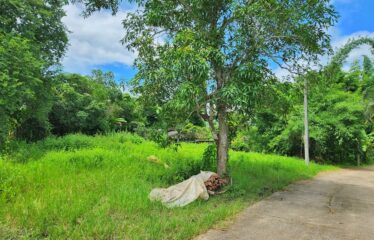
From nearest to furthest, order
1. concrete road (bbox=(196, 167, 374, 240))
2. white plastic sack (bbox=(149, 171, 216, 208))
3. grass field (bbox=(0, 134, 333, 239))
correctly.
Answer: grass field (bbox=(0, 134, 333, 239)) → concrete road (bbox=(196, 167, 374, 240)) → white plastic sack (bbox=(149, 171, 216, 208))

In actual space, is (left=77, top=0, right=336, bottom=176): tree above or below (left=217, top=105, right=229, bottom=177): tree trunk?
above

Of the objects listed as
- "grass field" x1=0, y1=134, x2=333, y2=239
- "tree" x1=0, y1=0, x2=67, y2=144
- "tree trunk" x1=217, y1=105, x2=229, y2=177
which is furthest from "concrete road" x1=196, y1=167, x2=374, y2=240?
"tree" x1=0, y1=0, x2=67, y2=144

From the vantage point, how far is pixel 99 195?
21.5ft

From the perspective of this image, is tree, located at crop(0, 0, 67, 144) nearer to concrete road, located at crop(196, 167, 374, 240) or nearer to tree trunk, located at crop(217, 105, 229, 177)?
tree trunk, located at crop(217, 105, 229, 177)

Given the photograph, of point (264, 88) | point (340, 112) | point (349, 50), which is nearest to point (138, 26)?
point (264, 88)

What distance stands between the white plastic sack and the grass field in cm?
19

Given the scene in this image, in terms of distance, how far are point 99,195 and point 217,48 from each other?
4073 millimetres

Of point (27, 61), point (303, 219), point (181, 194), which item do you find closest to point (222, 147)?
point (181, 194)

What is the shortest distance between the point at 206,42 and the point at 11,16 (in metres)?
6.73

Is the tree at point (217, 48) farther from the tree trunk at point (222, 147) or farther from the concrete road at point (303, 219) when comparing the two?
the concrete road at point (303, 219)

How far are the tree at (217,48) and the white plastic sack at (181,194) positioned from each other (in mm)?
1602

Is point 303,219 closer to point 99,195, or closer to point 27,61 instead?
point 99,195

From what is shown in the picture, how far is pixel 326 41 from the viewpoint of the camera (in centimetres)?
852

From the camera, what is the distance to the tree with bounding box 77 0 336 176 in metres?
7.26
